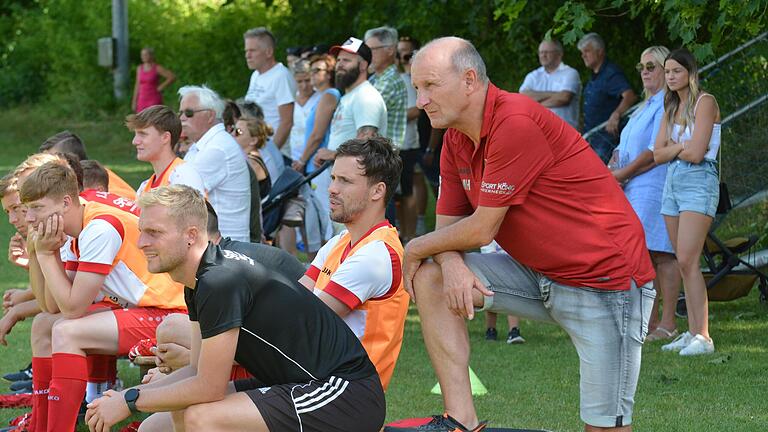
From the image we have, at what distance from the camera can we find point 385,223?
5.27 meters

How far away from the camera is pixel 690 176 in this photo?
25.7 feet

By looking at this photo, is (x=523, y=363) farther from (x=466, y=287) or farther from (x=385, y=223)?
(x=466, y=287)

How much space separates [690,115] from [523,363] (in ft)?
6.49

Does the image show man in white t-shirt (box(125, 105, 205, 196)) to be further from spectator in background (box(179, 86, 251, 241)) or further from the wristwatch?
the wristwatch

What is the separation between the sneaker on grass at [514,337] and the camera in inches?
333

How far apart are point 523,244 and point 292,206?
15.5 ft

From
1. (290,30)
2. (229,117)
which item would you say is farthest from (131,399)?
(290,30)

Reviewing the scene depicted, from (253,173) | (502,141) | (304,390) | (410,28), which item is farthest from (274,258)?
(410,28)

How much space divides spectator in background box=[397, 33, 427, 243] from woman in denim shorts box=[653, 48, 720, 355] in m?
3.87

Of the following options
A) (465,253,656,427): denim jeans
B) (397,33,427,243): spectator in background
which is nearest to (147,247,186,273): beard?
(465,253,656,427): denim jeans

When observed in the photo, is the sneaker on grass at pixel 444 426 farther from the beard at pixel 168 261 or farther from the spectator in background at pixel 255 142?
the spectator in background at pixel 255 142

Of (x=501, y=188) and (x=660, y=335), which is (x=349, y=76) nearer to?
(x=660, y=335)

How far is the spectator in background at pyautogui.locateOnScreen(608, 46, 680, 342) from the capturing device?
27.3 feet

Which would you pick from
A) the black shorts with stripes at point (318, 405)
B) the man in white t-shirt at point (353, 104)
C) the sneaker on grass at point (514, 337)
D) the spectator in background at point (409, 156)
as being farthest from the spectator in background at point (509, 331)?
the black shorts with stripes at point (318, 405)
